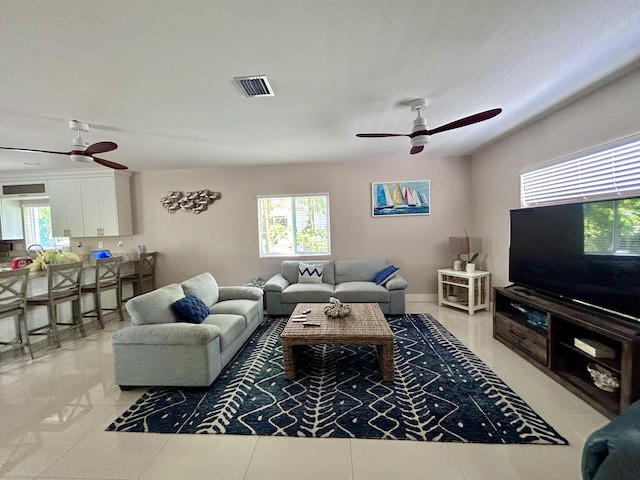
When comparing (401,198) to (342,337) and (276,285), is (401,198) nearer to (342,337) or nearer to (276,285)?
(276,285)

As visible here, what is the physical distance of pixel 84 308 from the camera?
436 centimetres

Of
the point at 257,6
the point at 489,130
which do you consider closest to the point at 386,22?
the point at 257,6

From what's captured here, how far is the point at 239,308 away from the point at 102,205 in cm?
374

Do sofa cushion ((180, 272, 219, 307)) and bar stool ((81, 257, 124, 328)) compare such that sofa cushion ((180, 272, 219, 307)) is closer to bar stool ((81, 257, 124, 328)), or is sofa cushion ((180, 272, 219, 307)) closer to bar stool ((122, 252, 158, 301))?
bar stool ((81, 257, 124, 328))

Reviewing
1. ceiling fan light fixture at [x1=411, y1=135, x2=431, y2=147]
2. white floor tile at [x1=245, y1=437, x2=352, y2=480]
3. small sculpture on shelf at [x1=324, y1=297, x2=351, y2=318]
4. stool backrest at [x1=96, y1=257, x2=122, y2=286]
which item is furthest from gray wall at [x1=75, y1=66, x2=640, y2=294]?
white floor tile at [x1=245, y1=437, x2=352, y2=480]

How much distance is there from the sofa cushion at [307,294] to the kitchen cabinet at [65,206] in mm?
4073

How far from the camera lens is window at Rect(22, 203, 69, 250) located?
5535 mm

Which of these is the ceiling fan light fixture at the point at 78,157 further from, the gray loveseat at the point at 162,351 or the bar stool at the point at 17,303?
the gray loveseat at the point at 162,351

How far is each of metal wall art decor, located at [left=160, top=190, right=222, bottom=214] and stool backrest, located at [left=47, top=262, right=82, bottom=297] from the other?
1912mm

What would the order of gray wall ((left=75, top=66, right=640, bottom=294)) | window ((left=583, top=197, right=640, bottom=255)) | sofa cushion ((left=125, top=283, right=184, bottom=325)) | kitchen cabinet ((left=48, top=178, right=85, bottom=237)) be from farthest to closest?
1. kitchen cabinet ((left=48, top=178, right=85, bottom=237))
2. gray wall ((left=75, top=66, right=640, bottom=294))
3. sofa cushion ((left=125, top=283, right=184, bottom=325))
4. window ((left=583, top=197, right=640, bottom=255))

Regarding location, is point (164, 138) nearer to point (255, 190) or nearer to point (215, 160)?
point (215, 160)

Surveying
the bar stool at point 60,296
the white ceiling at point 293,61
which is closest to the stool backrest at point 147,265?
the bar stool at point 60,296

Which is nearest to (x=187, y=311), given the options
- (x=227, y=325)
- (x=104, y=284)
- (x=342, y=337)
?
(x=227, y=325)

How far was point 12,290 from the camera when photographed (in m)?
3.01
